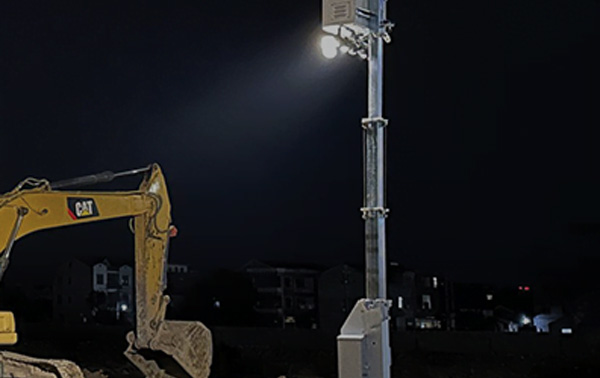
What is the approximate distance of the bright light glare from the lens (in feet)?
25.1

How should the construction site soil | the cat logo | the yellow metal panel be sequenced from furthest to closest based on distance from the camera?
1. the construction site soil
2. the cat logo
3. the yellow metal panel

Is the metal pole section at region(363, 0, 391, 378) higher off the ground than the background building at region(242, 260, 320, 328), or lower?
lower

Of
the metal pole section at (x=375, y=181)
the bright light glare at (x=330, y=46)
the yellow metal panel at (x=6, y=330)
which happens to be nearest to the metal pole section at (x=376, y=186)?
the metal pole section at (x=375, y=181)

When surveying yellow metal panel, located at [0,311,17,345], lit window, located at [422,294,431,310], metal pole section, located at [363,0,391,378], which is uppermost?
lit window, located at [422,294,431,310]

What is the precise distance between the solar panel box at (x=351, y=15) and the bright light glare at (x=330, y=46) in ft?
0.19

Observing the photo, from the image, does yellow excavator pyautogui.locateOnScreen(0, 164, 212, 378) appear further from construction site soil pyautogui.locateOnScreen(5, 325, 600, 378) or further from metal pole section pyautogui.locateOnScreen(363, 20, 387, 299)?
construction site soil pyautogui.locateOnScreen(5, 325, 600, 378)

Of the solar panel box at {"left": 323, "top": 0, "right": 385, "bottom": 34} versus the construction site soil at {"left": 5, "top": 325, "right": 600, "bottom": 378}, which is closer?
the solar panel box at {"left": 323, "top": 0, "right": 385, "bottom": 34}

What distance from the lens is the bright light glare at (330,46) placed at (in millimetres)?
7637

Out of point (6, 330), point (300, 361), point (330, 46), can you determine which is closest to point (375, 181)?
point (330, 46)

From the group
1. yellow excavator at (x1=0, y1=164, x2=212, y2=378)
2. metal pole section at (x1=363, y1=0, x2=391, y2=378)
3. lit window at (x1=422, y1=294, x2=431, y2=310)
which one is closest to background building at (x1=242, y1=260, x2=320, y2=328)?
lit window at (x1=422, y1=294, x2=431, y2=310)

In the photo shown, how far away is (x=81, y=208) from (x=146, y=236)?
1.50 m

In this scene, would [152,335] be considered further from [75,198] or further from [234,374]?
[234,374]

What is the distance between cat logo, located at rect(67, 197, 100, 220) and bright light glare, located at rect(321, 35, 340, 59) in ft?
20.5

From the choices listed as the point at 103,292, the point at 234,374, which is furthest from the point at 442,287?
the point at 234,374
